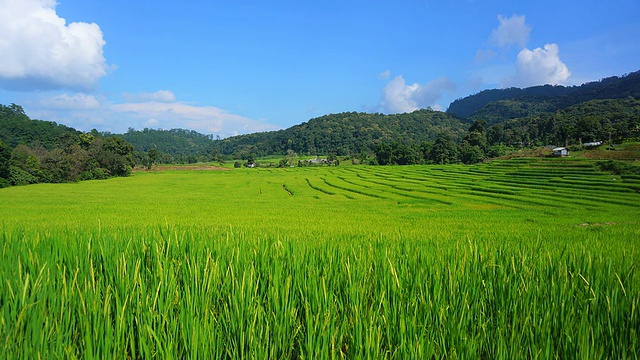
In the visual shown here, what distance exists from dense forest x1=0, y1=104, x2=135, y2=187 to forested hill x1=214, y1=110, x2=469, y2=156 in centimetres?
6850

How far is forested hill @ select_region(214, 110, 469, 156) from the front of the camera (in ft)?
476

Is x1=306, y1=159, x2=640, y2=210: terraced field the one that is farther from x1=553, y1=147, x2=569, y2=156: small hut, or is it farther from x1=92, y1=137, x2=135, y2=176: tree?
x1=92, y1=137, x2=135, y2=176: tree

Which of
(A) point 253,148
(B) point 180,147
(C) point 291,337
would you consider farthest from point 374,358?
(B) point 180,147

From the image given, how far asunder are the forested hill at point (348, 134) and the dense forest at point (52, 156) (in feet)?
225

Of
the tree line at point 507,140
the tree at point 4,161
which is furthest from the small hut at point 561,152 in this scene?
the tree at point 4,161

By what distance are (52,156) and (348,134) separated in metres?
116

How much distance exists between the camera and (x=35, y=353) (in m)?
1.69

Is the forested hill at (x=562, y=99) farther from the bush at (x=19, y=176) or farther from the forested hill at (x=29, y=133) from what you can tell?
the forested hill at (x=29, y=133)

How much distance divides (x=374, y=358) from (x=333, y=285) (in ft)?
3.13

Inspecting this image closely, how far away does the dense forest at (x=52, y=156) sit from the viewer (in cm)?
4484

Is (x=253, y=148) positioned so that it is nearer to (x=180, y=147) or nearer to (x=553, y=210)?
(x=180, y=147)

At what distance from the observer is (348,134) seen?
153m

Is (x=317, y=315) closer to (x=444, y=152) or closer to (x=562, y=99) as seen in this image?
(x=444, y=152)

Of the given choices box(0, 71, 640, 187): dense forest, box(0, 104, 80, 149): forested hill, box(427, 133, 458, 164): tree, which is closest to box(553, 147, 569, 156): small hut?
box(0, 71, 640, 187): dense forest
